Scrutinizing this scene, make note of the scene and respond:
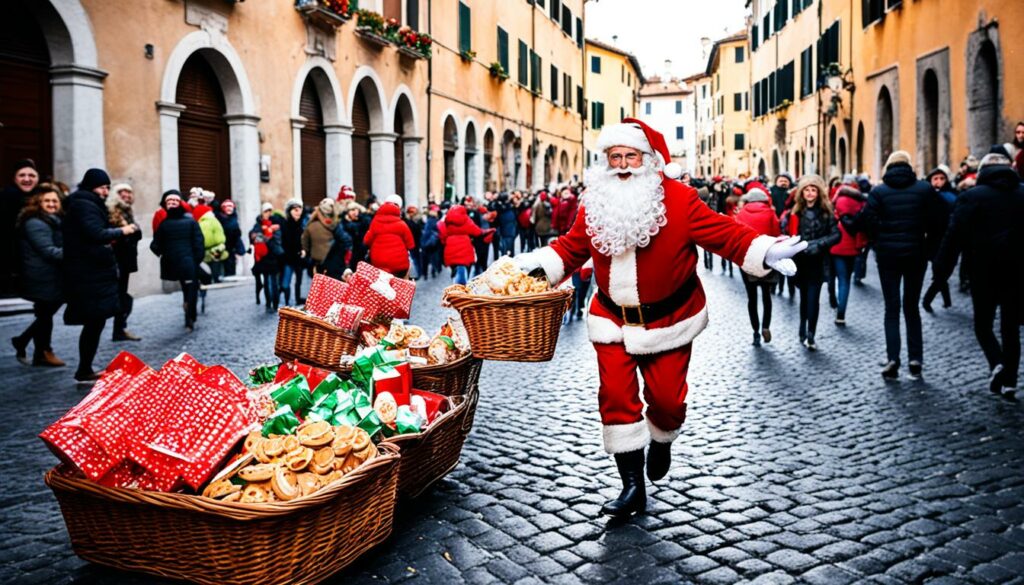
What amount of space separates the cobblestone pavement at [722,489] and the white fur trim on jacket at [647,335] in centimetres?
80

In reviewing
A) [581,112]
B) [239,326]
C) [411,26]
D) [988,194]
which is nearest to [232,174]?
[239,326]

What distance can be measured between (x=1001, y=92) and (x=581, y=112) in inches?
1294

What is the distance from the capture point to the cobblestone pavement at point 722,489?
389cm

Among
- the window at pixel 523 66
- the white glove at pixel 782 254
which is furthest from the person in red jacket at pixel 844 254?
the window at pixel 523 66

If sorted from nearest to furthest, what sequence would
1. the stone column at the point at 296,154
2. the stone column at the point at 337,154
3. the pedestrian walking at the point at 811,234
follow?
1. the pedestrian walking at the point at 811,234
2. the stone column at the point at 296,154
3. the stone column at the point at 337,154

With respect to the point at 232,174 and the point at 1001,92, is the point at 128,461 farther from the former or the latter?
the point at 1001,92

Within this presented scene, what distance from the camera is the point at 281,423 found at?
13.1 feet

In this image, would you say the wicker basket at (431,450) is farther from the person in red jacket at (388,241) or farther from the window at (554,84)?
the window at (554,84)

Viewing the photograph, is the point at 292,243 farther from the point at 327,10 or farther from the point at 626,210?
the point at 626,210

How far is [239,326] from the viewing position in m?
11.4

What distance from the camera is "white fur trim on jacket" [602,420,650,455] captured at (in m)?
4.47

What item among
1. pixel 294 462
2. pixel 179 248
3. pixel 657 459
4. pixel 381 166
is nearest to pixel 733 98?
pixel 381 166

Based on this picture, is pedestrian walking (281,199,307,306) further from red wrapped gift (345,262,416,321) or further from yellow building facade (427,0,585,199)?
yellow building facade (427,0,585,199)

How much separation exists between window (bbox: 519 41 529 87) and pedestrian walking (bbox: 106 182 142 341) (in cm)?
2680
